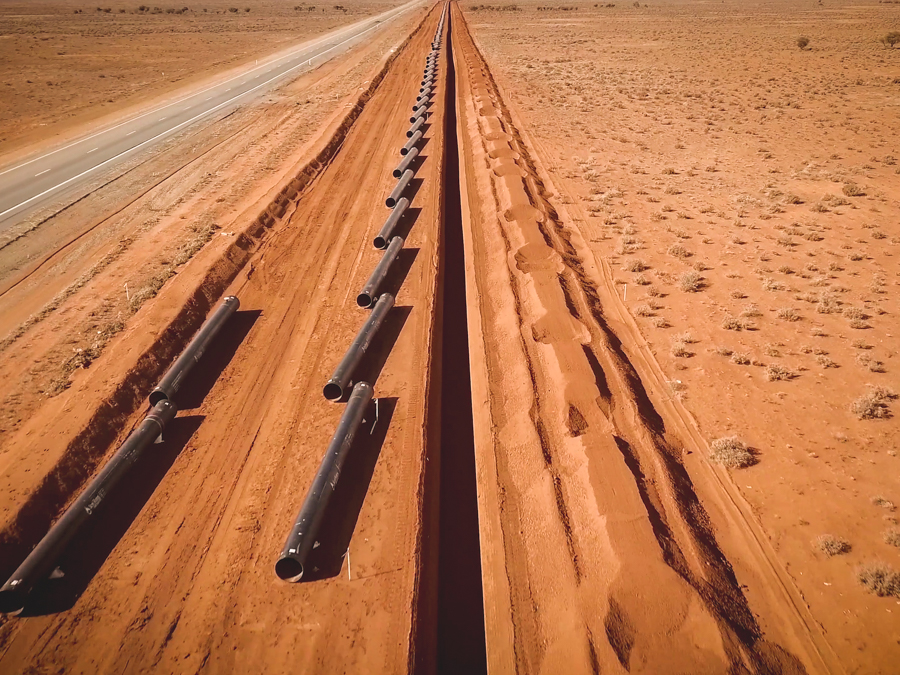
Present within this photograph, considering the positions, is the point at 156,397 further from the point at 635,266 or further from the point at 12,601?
the point at 635,266

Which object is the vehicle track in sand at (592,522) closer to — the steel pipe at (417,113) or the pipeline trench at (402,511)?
the pipeline trench at (402,511)

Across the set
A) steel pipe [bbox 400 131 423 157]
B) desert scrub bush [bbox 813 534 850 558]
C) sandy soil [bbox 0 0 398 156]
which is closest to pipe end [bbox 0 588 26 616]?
desert scrub bush [bbox 813 534 850 558]

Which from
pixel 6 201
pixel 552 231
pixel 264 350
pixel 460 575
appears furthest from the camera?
pixel 6 201

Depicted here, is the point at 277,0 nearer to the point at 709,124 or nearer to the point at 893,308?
the point at 709,124

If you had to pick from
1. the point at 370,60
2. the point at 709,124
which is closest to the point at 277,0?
the point at 370,60

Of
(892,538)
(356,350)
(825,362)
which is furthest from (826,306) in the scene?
(356,350)

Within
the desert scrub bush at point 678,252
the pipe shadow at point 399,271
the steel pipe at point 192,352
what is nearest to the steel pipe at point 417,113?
the pipe shadow at point 399,271

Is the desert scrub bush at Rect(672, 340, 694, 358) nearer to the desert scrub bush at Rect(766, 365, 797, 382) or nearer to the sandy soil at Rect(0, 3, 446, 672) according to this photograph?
the desert scrub bush at Rect(766, 365, 797, 382)
